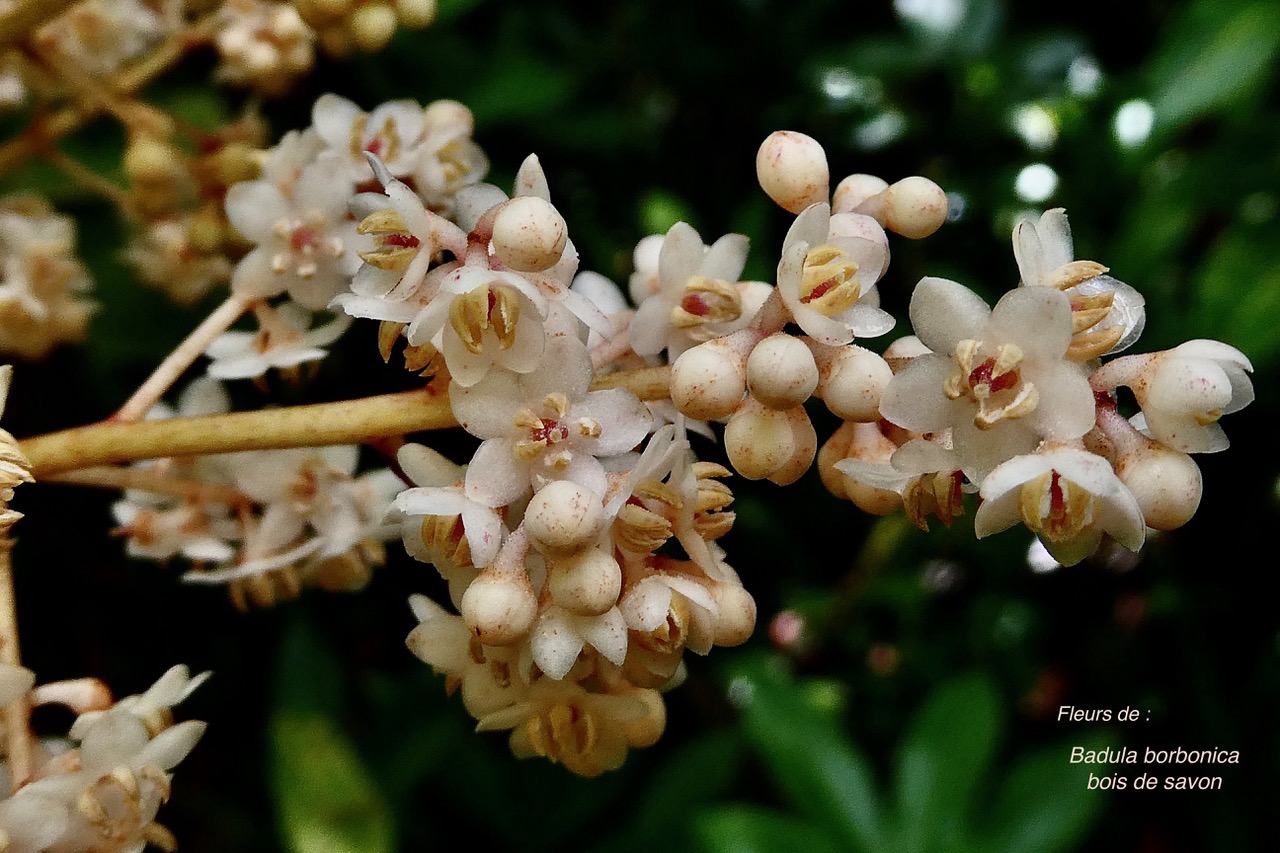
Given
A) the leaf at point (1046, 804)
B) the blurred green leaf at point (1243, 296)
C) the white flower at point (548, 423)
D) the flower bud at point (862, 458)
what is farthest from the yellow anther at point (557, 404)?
the leaf at point (1046, 804)

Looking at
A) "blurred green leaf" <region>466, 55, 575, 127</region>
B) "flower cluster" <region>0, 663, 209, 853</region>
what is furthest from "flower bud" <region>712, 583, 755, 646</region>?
"blurred green leaf" <region>466, 55, 575, 127</region>

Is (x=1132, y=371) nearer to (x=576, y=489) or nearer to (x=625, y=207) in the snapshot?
(x=576, y=489)

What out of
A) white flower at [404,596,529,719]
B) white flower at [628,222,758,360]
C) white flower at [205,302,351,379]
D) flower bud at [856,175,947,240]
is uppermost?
flower bud at [856,175,947,240]

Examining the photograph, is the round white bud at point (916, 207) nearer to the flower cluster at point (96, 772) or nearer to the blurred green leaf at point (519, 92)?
the flower cluster at point (96, 772)

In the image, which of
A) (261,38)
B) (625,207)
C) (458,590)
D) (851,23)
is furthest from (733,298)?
(851,23)

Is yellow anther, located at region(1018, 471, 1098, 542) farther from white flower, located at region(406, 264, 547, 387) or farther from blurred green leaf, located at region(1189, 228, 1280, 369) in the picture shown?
blurred green leaf, located at region(1189, 228, 1280, 369)

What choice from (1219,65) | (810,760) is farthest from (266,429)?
(1219,65)
